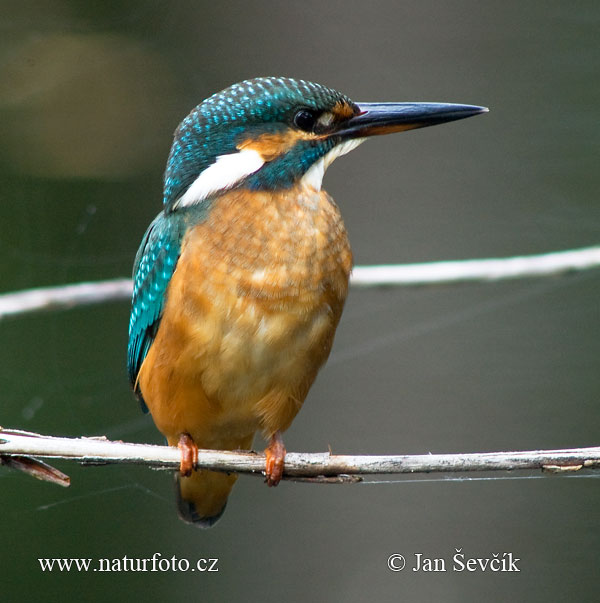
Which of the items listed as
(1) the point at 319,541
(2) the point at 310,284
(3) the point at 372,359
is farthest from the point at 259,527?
(2) the point at 310,284

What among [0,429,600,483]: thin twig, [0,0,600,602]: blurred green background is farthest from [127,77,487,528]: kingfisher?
[0,0,600,602]: blurred green background

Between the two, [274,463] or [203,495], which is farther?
[203,495]

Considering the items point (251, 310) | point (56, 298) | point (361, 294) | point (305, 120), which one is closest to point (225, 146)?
point (305, 120)

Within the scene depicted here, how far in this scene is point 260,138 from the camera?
188 centimetres

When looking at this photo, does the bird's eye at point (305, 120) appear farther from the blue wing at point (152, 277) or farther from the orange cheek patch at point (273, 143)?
the blue wing at point (152, 277)

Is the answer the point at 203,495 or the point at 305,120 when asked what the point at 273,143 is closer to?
the point at 305,120

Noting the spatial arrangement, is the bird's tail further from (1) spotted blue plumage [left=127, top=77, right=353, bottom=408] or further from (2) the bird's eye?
(2) the bird's eye

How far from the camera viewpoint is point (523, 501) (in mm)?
3160

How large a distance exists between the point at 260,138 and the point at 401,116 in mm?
388

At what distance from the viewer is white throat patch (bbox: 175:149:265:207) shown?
74.7 inches

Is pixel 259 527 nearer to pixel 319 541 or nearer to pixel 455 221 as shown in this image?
pixel 319 541

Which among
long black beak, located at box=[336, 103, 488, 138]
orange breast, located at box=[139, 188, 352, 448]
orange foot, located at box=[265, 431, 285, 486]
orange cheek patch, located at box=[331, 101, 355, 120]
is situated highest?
long black beak, located at box=[336, 103, 488, 138]

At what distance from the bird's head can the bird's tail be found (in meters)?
0.79

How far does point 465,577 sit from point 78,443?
6.73ft
